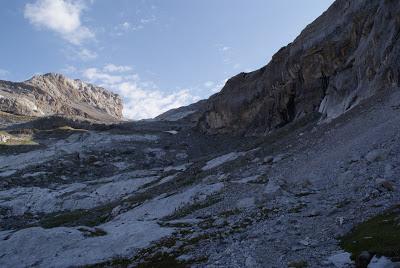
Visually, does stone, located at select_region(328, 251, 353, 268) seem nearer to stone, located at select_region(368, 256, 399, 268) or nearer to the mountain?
the mountain

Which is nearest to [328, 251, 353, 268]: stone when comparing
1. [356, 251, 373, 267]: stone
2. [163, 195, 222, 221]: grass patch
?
[356, 251, 373, 267]: stone

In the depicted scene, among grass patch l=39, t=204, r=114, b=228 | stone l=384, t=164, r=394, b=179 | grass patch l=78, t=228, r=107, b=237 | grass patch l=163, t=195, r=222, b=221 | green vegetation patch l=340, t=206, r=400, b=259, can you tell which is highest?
grass patch l=39, t=204, r=114, b=228

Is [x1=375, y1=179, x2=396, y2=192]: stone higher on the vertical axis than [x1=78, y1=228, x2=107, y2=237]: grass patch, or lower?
lower

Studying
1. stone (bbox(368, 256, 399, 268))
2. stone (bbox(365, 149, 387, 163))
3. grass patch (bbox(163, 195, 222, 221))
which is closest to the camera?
stone (bbox(368, 256, 399, 268))

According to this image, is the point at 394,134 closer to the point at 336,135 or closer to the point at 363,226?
the point at 336,135

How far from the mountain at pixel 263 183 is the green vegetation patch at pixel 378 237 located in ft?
0.25

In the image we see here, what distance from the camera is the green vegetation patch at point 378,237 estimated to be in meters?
15.2

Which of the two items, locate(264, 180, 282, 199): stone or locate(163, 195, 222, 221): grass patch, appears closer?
locate(264, 180, 282, 199): stone

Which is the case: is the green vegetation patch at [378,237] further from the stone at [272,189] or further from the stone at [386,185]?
the stone at [272,189]

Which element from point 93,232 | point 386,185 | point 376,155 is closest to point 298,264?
point 386,185

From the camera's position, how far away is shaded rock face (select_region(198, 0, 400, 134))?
4841 cm

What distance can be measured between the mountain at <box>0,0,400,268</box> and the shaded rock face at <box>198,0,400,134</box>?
9.3 inches

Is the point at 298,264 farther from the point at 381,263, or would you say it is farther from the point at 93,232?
the point at 93,232

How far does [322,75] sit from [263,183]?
38.4 metres
